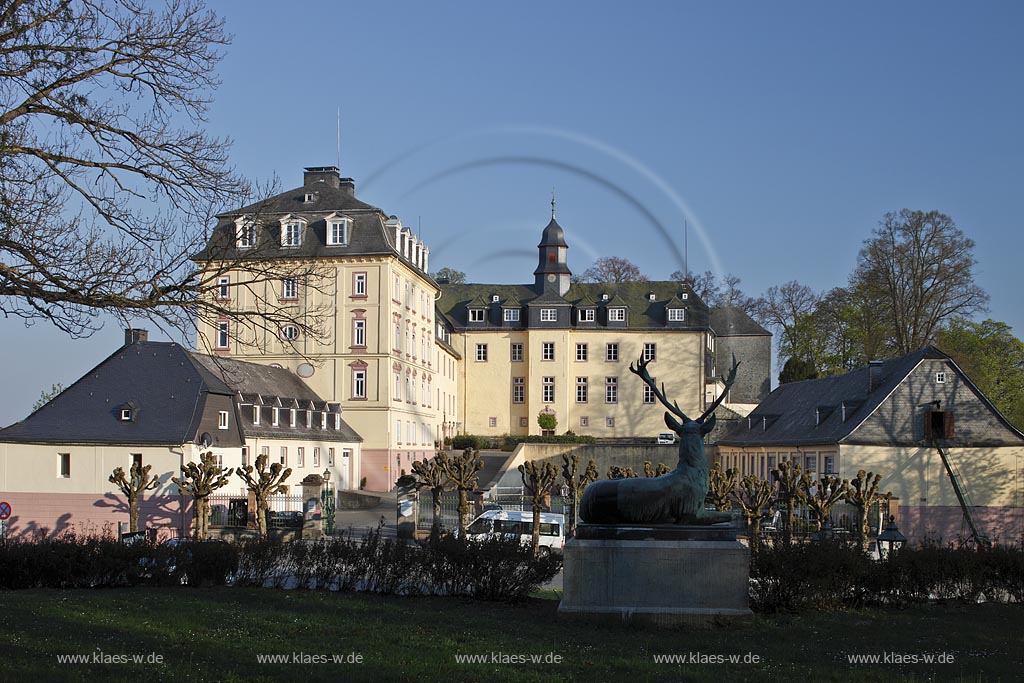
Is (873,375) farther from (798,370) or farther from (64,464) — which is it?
(64,464)

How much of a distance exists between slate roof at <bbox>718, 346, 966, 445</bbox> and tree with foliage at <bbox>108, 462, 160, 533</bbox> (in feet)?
90.1

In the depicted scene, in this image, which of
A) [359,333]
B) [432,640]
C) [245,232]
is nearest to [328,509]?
[359,333]

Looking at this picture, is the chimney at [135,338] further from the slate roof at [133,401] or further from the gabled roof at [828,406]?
the gabled roof at [828,406]

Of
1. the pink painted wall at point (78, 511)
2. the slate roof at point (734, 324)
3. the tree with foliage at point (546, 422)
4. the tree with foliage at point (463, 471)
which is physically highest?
the slate roof at point (734, 324)

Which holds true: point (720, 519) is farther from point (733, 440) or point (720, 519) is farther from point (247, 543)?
point (733, 440)

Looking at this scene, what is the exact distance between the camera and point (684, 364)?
77312 millimetres

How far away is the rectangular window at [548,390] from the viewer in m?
77.7

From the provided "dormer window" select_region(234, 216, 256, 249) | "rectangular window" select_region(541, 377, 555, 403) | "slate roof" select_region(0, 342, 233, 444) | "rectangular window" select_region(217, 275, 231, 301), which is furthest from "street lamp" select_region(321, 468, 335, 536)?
"rectangular window" select_region(541, 377, 555, 403)

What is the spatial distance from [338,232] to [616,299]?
1043 inches

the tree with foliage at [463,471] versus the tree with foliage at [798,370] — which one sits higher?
the tree with foliage at [798,370]

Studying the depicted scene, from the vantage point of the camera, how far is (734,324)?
85188mm

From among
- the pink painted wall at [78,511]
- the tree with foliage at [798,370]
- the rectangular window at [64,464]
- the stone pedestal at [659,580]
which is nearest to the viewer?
the stone pedestal at [659,580]

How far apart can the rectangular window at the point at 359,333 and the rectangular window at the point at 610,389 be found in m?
24.0

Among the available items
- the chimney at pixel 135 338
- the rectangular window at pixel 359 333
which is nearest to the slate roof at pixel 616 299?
the rectangular window at pixel 359 333
